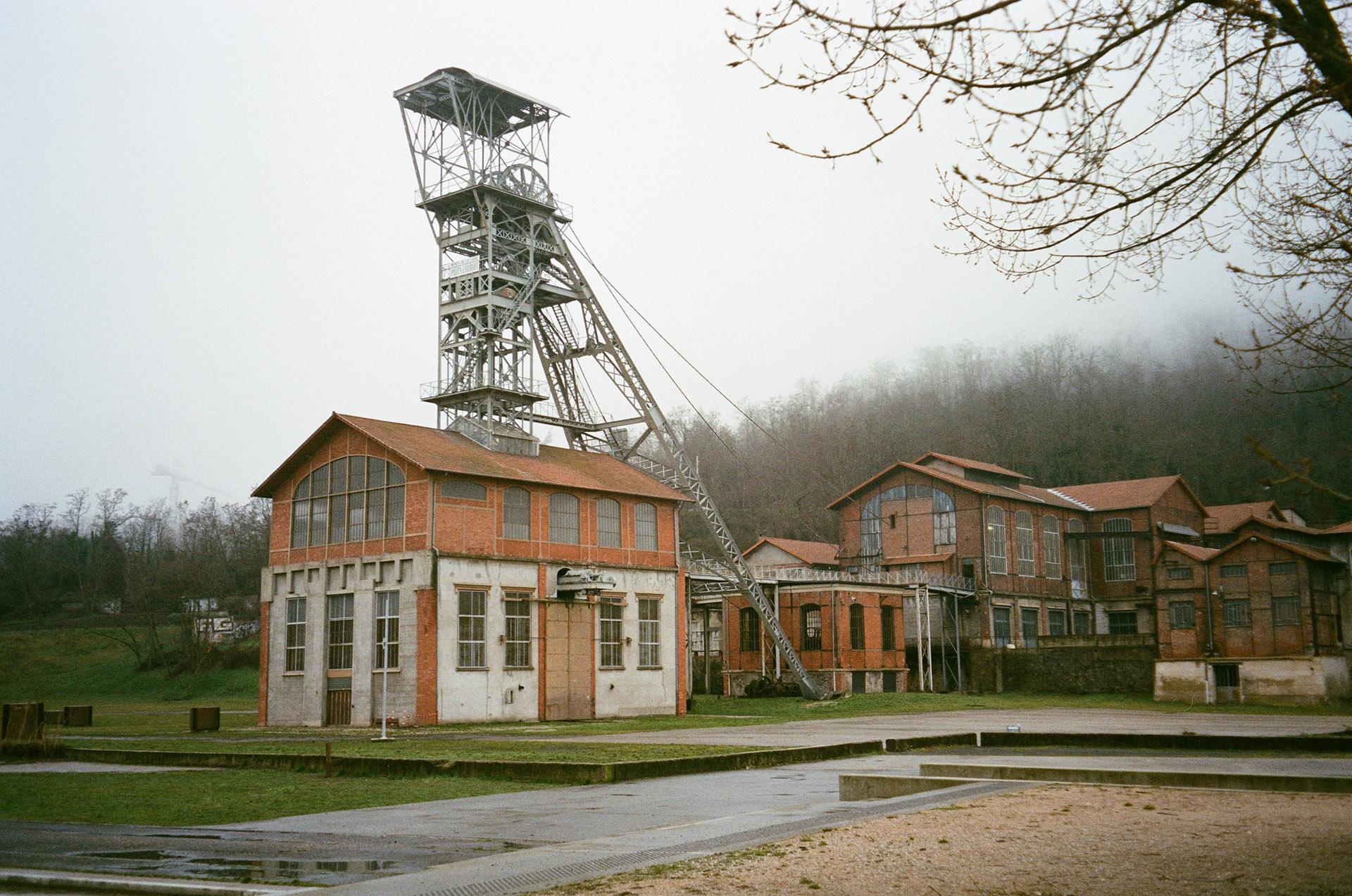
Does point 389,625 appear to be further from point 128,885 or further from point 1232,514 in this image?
point 1232,514

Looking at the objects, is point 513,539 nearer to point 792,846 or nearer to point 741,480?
point 792,846

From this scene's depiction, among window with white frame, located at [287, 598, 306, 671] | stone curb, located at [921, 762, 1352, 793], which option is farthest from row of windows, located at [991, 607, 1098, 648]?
stone curb, located at [921, 762, 1352, 793]

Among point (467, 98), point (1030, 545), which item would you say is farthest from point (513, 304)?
point (1030, 545)

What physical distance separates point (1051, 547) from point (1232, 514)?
1500cm

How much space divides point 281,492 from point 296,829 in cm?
2826

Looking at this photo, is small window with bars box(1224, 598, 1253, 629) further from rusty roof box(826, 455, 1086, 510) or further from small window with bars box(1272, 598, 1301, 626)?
rusty roof box(826, 455, 1086, 510)

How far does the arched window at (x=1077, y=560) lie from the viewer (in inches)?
2451

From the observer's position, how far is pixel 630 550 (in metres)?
38.8

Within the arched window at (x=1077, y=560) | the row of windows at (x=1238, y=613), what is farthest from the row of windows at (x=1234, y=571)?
the arched window at (x=1077, y=560)

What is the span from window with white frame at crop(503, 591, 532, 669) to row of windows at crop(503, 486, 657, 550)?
1910 millimetres

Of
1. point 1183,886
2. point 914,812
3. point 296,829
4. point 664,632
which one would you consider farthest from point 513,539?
point 1183,886

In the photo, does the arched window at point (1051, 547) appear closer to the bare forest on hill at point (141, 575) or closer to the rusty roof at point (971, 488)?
the rusty roof at point (971, 488)

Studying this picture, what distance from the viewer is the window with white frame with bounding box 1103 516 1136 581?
6203 centimetres

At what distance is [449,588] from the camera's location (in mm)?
32500
